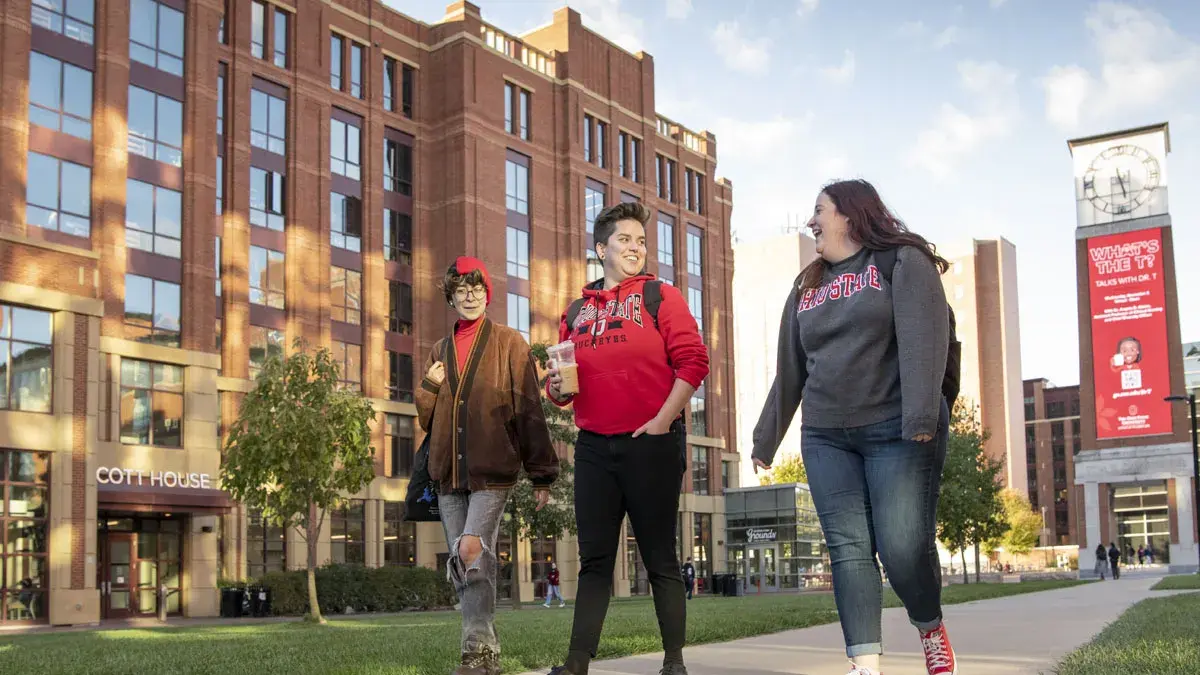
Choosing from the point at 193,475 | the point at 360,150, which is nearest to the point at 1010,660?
the point at 193,475

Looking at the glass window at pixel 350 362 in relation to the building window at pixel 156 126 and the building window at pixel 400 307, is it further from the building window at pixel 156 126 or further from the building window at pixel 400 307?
the building window at pixel 156 126

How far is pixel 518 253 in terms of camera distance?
54.4 m

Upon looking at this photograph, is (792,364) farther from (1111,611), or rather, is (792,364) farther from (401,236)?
(401,236)

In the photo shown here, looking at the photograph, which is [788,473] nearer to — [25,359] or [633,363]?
[25,359]

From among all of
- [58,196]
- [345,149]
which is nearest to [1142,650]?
[58,196]

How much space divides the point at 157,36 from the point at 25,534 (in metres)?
16.8

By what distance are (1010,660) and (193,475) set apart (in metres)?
33.6

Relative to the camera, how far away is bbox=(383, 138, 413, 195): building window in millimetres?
50406

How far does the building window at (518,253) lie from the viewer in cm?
5397

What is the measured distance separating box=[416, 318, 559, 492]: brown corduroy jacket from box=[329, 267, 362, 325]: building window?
41.0m

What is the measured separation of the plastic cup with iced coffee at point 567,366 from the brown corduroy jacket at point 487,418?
0.63 meters

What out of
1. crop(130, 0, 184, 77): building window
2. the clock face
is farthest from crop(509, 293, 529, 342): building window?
the clock face

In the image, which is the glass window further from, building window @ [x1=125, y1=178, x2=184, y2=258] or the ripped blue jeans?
the ripped blue jeans

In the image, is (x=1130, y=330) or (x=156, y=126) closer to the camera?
(x=156, y=126)
